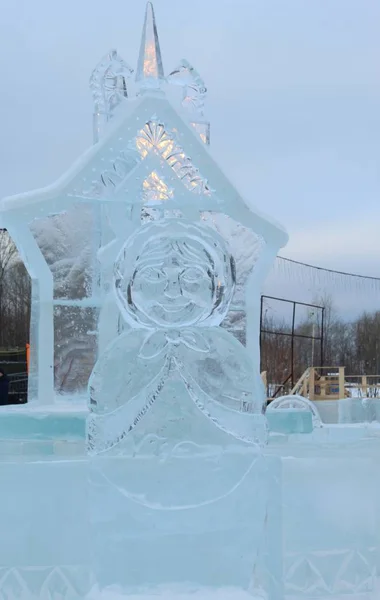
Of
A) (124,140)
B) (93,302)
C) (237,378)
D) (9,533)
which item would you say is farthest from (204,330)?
(93,302)

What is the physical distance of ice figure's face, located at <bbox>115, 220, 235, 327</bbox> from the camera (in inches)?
84.2

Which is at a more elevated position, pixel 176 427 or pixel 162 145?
pixel 162 145

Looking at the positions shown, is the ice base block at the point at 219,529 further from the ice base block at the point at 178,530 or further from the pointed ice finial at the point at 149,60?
the pointed ice finial at the point at 149,60

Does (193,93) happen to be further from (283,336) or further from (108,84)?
(283,336)

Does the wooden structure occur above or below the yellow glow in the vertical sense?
below

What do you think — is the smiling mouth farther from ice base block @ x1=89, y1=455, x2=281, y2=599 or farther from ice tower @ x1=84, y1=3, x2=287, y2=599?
ice base block @ x1=89, y1=455, x2=281, y2=599

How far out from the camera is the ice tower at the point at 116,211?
4035 millimetres

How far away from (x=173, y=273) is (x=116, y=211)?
2.59 metres

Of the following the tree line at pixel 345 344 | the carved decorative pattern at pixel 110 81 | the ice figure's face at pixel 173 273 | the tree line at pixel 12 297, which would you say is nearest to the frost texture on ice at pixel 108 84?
the carved decorative pattern at pixel 110 81

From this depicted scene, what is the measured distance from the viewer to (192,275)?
7.07ft

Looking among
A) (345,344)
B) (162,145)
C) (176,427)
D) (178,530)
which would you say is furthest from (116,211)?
(345,344)

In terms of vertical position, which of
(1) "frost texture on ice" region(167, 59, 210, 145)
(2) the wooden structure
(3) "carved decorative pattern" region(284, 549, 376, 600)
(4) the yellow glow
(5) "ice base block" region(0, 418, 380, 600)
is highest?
(1) "frost texture on ice" region(167, 59, 210, 145)

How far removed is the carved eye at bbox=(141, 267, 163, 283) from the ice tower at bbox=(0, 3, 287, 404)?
1.98 meters

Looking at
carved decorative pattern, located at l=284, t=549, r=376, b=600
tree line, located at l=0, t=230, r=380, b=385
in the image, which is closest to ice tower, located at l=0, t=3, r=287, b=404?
carved decorative pattern, located at l=284, t=549, r=376, b=600
